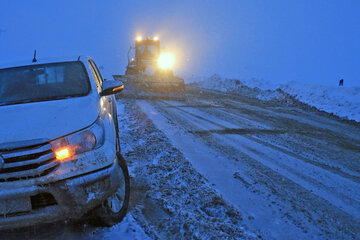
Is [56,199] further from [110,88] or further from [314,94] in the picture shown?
[314,94]

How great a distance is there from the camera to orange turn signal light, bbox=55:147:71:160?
2334 mm

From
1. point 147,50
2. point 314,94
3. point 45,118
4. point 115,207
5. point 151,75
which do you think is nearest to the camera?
point 45,118

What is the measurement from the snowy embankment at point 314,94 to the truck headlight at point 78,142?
29.0 ft

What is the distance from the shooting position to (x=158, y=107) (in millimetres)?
10203

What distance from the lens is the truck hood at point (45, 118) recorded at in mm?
2334

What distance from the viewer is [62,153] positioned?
236cm

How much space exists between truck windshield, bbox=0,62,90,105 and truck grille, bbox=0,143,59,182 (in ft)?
4.00

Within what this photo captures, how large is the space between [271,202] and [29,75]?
12.0 ft

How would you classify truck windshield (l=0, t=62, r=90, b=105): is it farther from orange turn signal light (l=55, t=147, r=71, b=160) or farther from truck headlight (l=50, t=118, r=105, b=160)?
orange turn signal light (l=55, t=147, r=71, b=160)

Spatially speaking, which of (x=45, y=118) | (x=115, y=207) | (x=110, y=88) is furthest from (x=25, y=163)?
(x=110, y=88)

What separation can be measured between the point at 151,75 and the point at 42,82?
42.8 feet

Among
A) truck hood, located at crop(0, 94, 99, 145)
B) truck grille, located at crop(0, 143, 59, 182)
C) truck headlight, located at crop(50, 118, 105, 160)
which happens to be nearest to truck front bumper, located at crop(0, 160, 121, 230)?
truck grille, located at crop(0, 143, 59, 182)

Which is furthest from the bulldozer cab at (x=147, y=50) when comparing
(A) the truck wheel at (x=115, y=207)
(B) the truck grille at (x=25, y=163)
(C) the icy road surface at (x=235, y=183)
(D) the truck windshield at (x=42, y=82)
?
(B) the truck grille at (x=25, y=163)

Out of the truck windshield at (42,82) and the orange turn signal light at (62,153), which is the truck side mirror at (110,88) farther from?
the orange turn signal light at (62,153)
